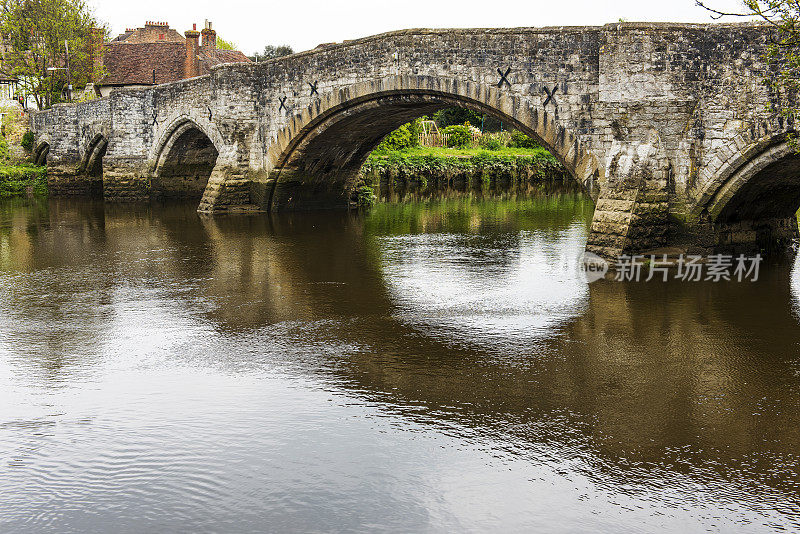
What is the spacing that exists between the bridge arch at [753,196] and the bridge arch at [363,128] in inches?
74.4

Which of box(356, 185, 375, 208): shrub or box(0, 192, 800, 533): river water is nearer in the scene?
box(0, 192, 800, 533): river water

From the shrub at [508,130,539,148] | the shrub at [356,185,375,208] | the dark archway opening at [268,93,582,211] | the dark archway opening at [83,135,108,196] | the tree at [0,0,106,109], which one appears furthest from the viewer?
the shrub at [508,130,539,148]

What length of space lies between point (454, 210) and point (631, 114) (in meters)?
10.7

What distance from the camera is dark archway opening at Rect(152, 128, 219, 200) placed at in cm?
2466

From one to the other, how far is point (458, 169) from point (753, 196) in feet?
75.6

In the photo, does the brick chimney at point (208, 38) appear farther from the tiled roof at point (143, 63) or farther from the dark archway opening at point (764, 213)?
the dark archway opening at point (764, 213)

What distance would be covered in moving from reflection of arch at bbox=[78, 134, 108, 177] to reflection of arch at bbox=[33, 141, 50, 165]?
12.4 feet

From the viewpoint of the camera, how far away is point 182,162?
25.5m

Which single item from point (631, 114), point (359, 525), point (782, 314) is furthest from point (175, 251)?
point (359, 525)

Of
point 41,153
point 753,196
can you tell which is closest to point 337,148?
point 753,196

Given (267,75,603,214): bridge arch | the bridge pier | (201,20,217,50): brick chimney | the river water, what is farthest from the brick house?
the bridge pier

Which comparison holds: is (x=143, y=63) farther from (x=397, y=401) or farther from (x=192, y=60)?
(x=397, y=401)

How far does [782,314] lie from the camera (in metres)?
8.99

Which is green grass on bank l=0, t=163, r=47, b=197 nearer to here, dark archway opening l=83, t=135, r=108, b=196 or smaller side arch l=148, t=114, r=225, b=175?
dark archway opening l=83, t=135, r=108, b=196
